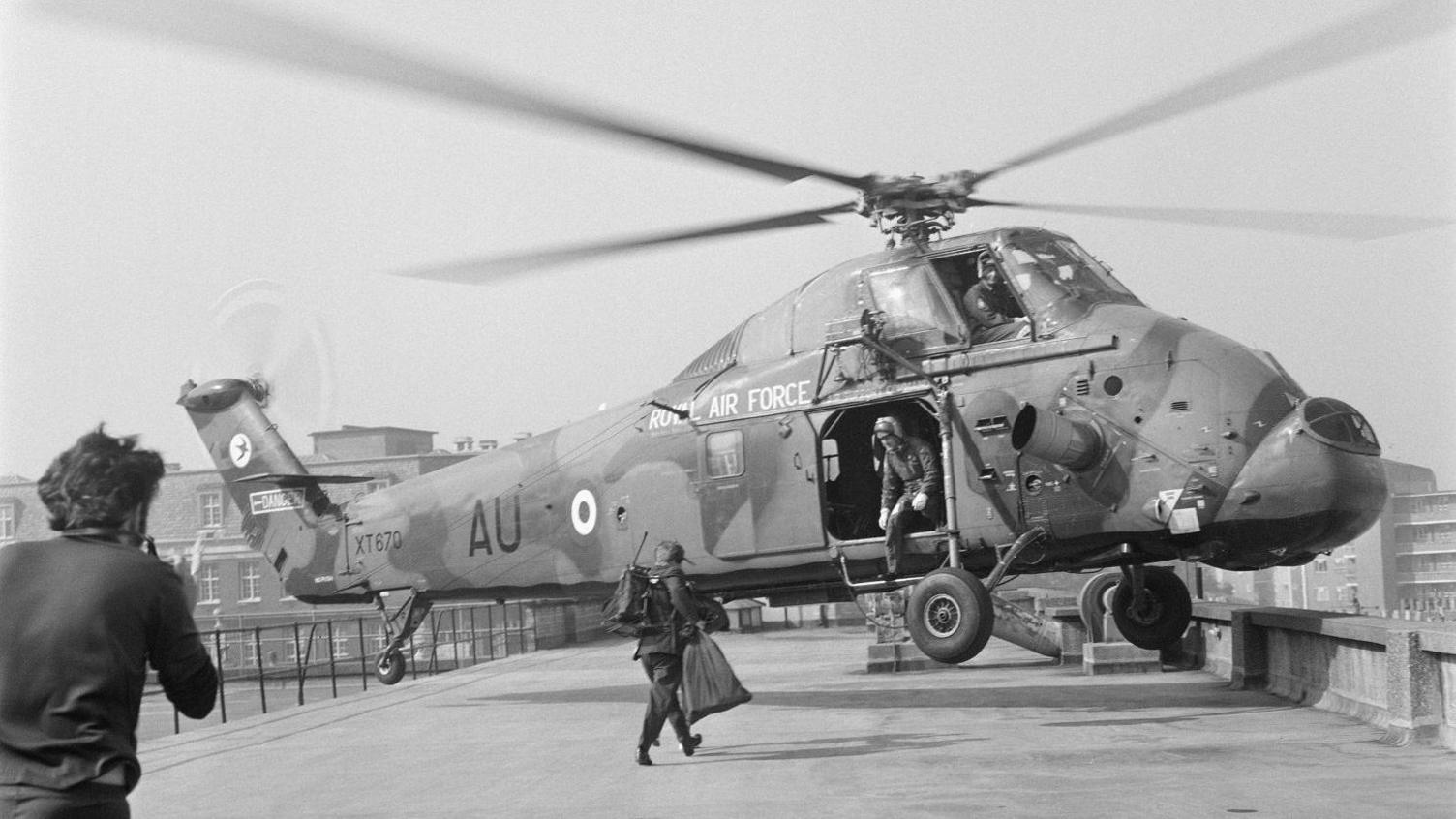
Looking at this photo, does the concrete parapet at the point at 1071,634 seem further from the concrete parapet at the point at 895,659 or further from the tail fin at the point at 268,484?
the tail fin at the point at 268,484

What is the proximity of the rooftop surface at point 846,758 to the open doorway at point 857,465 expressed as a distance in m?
1.99

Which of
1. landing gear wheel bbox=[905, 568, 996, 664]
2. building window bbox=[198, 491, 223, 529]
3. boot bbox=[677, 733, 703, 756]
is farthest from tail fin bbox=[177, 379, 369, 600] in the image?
building window bbox=[198, 491, 223, 529]

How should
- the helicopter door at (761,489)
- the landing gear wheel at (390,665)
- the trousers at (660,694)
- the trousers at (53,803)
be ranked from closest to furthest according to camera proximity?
the trousers at (53,803) → the trousers at (660,694) → the helicopter door at (761,489) → the landing gear wheel at (390,665)

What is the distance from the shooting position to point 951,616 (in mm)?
13031

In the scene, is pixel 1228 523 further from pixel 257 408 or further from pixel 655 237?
pixel 257 408

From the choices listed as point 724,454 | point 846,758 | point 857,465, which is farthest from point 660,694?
point 857,465

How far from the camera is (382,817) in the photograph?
32.0 feet

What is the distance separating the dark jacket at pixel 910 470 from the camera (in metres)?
14.2

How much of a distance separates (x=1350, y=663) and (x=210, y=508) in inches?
3361

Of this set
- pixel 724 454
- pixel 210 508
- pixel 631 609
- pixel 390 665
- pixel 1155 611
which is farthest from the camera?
pixel 210 508

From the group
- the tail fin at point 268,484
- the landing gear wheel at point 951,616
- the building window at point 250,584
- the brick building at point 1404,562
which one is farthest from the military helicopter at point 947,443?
the building window at point 250,584

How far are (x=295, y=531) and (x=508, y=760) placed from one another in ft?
32.0

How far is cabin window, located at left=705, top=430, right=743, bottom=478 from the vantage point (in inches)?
614

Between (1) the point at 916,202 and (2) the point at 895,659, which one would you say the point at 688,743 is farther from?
(2) the point at 895,659
